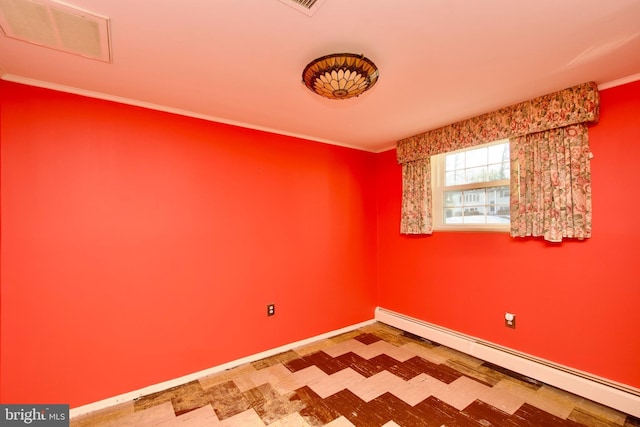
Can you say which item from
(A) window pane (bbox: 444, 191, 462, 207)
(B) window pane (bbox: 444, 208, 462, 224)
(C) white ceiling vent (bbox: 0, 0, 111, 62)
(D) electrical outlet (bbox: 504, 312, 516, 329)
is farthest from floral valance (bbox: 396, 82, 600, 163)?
(C) white ceiling vent (bbox: 0, 0, 111, 62)

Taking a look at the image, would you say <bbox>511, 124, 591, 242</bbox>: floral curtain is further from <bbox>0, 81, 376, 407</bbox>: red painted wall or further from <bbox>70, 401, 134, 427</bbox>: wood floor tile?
<bbox>70, 401, 134, 427</bbox>: wood floor tile

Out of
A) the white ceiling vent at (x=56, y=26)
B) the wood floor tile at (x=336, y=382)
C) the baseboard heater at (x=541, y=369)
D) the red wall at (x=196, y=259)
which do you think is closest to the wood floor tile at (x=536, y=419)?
the baseboard heater at (x=541, y=369)

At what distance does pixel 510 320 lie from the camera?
8.01 ft

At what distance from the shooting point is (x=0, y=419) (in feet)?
5.58

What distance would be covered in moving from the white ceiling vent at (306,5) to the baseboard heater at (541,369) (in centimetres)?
297

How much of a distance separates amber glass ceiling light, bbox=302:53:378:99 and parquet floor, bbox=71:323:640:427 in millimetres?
2137

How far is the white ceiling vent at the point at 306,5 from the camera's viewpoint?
1.22 m

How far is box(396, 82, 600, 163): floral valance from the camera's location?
197cm

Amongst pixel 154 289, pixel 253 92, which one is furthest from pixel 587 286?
pixel 154 289

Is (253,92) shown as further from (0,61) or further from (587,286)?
(587,286)

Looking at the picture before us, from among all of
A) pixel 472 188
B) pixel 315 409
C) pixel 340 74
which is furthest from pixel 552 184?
pixel 315 409

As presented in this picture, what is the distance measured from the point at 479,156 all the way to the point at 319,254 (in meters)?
1.97

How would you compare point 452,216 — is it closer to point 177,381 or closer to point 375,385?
point 375,385

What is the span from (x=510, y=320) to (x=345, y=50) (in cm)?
257
